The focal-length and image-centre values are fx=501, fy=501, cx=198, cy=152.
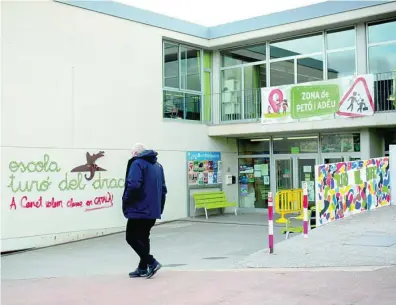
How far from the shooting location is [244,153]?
714 inches

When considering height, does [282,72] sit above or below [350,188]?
above

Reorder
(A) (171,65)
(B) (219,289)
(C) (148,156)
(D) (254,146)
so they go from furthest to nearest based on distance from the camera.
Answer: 1. (D) (254,146)
2. (A) (171,65)
3. (C) (148,156)
4. (B) (219,289)

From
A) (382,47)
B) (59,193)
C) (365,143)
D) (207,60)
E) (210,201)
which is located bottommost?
(210,201)

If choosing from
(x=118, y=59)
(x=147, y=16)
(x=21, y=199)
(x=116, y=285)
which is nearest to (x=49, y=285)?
(x=116, y=285)

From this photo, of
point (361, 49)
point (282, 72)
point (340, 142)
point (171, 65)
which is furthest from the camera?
point (282, 72)

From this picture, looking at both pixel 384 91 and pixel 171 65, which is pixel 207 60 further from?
pixel 384 91

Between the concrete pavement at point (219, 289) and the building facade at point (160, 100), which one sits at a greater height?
the building facade at point (160, 100)

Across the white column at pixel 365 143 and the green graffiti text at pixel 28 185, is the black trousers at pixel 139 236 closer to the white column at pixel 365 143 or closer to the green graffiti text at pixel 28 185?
the green graffiti text at pixel 28 185

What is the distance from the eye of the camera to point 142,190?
6.57m

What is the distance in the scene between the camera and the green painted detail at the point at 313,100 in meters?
14.5

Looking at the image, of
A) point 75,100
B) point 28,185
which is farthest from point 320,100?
point 28,185

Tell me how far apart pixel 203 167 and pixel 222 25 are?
4836 millimetres

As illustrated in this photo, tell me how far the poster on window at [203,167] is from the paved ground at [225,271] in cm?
463

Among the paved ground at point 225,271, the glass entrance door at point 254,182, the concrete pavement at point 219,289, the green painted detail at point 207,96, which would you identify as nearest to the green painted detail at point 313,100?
the glass entrance door at point 254,182
